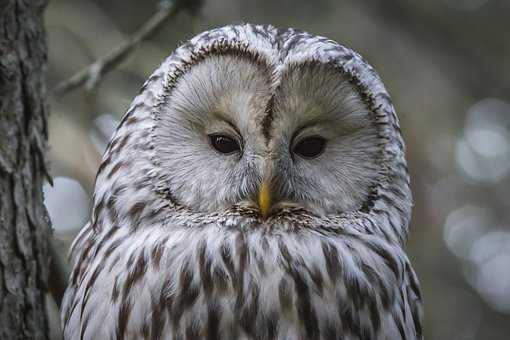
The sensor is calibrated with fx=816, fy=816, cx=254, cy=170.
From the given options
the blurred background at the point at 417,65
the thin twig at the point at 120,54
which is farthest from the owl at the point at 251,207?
the blurred background at the point at 417,65

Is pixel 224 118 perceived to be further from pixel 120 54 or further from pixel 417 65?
pixel 417 65

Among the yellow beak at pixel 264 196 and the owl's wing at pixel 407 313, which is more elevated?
the yellow beak at pixel 264 196

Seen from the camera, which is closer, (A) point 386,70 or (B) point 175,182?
(B) point 175,182

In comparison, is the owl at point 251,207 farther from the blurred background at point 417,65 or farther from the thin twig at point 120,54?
the blurred background at point 417,65

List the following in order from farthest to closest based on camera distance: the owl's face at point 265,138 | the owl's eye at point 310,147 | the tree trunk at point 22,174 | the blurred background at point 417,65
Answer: the blurred background at point 417,65 < the owl's eye at point 310,147 < the owl's face at point 265,138 < the tree trunk at point 22,174

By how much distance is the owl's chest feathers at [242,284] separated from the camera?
2494 millimetres

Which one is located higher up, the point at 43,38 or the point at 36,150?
the point at 43,38

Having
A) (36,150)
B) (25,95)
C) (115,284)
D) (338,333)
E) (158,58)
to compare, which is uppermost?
(158,58)

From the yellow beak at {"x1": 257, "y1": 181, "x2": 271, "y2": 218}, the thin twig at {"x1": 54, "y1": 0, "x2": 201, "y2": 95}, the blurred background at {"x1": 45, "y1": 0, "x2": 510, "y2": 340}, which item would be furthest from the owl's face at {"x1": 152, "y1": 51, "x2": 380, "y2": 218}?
the blurred background at {"x1": 45, "y1": 0, "x2": 510, "y2": 340}

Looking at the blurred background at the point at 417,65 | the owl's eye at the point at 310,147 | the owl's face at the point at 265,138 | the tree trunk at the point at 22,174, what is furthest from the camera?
the blurred background at the point at 417,65

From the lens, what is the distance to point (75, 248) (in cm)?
296

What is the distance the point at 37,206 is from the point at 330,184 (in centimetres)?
97

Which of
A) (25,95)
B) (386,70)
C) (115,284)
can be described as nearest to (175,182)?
(115,284)

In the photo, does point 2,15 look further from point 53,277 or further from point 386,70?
point 386,70
